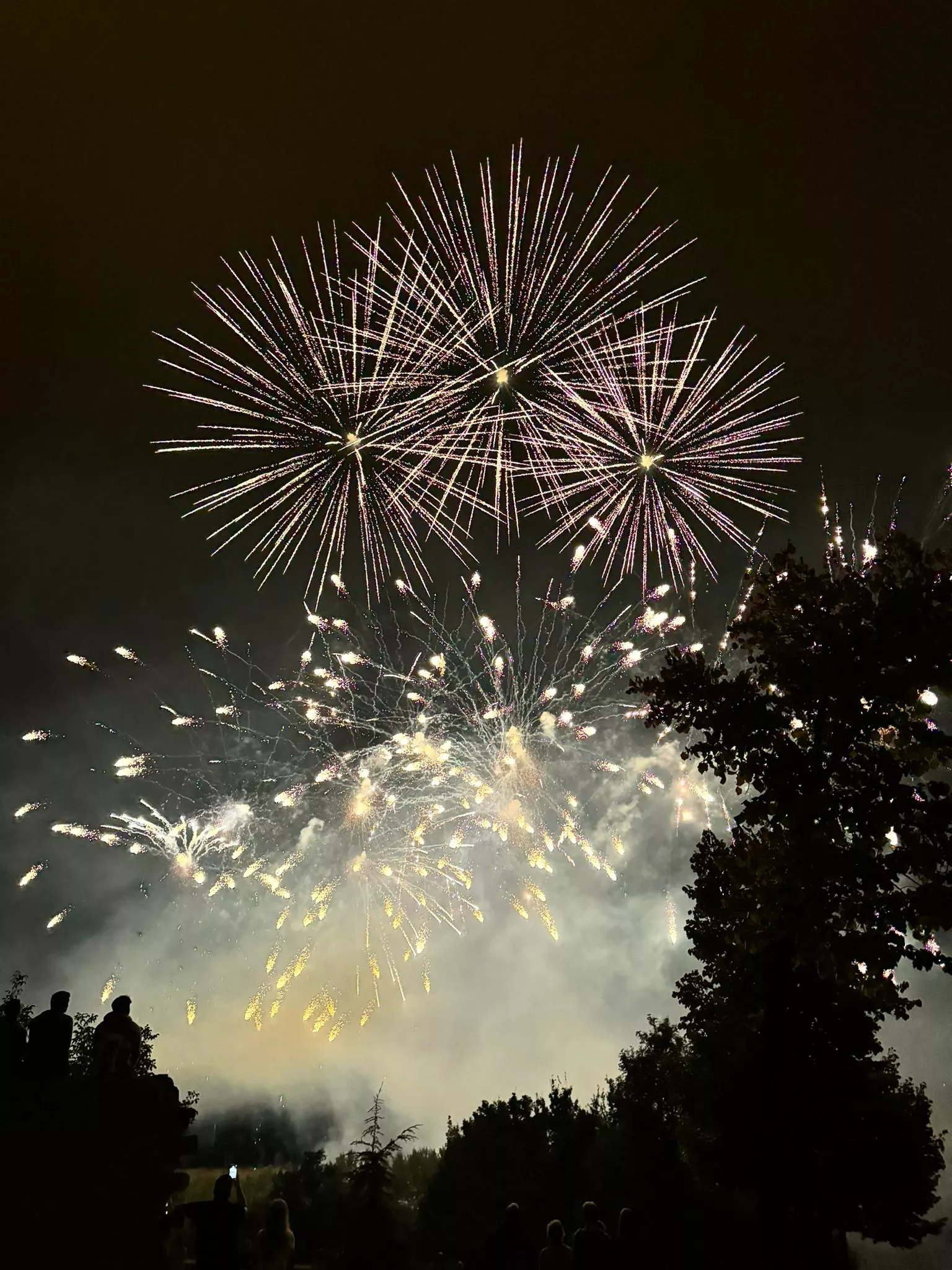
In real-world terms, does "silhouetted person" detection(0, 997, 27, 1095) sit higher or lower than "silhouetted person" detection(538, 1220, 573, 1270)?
Result: higher

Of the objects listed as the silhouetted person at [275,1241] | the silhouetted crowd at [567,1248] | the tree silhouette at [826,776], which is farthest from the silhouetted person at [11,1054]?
the tree silhouette at [826,776]

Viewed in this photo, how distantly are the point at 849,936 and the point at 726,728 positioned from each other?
3.64m

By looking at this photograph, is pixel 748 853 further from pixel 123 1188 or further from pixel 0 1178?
pixel 0 1178

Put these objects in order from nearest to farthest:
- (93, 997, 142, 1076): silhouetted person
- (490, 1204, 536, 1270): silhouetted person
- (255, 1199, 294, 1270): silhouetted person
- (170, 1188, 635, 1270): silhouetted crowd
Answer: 1. (255, 1199, 294, 1270): silhouetted person
2. (170, 1188, 635, 1270): silhouetted crowd
3. (490, 1204, 536, 1270): silhouetted person
4. (93, 997, 142, 1076): silhouetted person

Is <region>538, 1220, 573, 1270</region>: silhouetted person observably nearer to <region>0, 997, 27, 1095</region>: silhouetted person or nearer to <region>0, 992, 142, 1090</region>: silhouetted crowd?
<region>0, 992, 142, 1090</region>: silhouetted crowd

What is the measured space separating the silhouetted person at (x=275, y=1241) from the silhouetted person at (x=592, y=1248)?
3.40 metres

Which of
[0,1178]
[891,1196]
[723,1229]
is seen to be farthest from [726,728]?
[723,1229]

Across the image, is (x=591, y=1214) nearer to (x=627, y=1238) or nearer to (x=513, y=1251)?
(x=627, y=1238)

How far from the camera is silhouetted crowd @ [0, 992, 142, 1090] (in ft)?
29.7

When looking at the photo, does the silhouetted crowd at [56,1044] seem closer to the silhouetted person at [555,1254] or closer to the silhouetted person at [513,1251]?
the silhouetted person at [513,1251]

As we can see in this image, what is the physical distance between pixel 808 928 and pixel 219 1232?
911 centimetres

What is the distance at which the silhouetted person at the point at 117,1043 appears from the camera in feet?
32.0

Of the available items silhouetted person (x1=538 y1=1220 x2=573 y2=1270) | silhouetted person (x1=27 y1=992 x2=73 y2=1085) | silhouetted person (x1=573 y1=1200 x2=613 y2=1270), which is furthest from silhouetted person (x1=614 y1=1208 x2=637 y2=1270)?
silhouetted person (x1=27 y1=992 x2=73 y2=1085)

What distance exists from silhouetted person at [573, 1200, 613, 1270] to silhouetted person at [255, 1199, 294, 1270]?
3.40 metres
